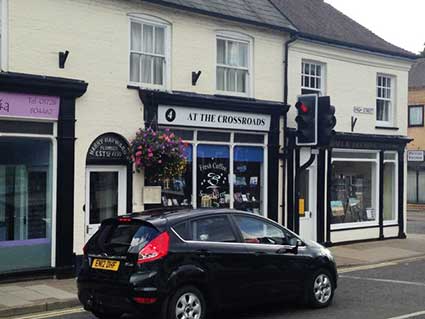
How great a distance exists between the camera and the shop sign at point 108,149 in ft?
42.0

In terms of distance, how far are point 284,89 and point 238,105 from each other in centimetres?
201

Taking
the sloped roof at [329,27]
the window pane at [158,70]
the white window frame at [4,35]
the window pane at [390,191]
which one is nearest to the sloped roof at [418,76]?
Answer: the sloped roof at [329,27]

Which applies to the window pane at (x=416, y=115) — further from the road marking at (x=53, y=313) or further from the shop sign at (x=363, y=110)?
the road marking at (x=53, y=313)

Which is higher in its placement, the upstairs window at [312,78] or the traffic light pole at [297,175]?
the upstairs window at [312,78]

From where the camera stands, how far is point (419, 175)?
35.3 meters

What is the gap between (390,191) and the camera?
2047cm

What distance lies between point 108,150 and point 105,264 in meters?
5.24

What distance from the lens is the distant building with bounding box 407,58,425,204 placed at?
115 ft

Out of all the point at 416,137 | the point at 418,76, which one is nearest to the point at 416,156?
the point at 416,137

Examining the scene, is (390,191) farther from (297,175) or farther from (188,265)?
(188,265)

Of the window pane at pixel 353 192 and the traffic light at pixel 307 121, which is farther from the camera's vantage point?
the window pane at pixel 353 192

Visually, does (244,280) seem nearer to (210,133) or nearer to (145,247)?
(145,247)

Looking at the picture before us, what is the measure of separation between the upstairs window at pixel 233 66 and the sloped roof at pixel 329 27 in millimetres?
1976

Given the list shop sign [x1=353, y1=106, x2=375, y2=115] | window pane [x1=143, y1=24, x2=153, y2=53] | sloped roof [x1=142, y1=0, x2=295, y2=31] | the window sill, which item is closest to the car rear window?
window pane [x1=143, y1=24, x2=153, y2=53]
